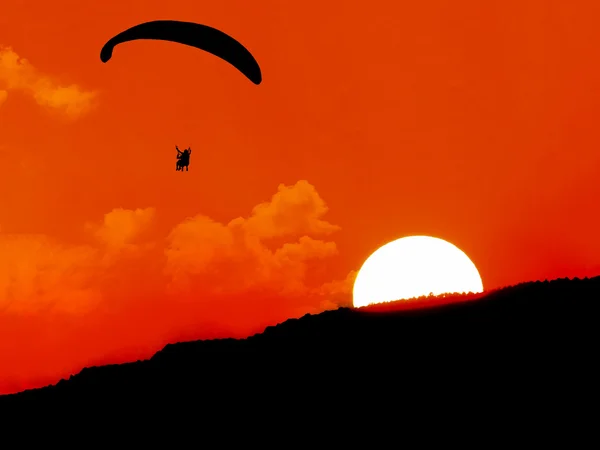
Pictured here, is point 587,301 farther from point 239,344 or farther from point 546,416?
point 239,344

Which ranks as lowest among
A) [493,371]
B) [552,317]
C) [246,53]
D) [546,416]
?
[546,416]

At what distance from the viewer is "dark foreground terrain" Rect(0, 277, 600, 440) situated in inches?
746

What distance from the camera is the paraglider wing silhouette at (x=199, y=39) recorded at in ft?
89.5

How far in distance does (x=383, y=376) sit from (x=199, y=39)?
1486 centimetres

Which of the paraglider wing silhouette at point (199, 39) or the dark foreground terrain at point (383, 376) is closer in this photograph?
the dark foreground terrain at point (383, 376)

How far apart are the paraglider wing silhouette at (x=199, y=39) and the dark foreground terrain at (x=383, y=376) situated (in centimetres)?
1058

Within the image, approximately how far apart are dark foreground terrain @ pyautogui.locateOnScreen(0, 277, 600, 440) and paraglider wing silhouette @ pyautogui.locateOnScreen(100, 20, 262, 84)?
10581 mm

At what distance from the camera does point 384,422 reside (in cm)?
1905

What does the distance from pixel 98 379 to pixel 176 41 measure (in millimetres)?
14266

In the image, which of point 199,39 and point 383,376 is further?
point 199,39

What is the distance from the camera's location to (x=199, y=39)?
2766 cm

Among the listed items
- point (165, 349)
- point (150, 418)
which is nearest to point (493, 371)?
point (150, 418)

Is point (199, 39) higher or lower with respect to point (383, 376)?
higher

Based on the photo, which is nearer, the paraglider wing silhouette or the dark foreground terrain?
the dark foreground terrain
